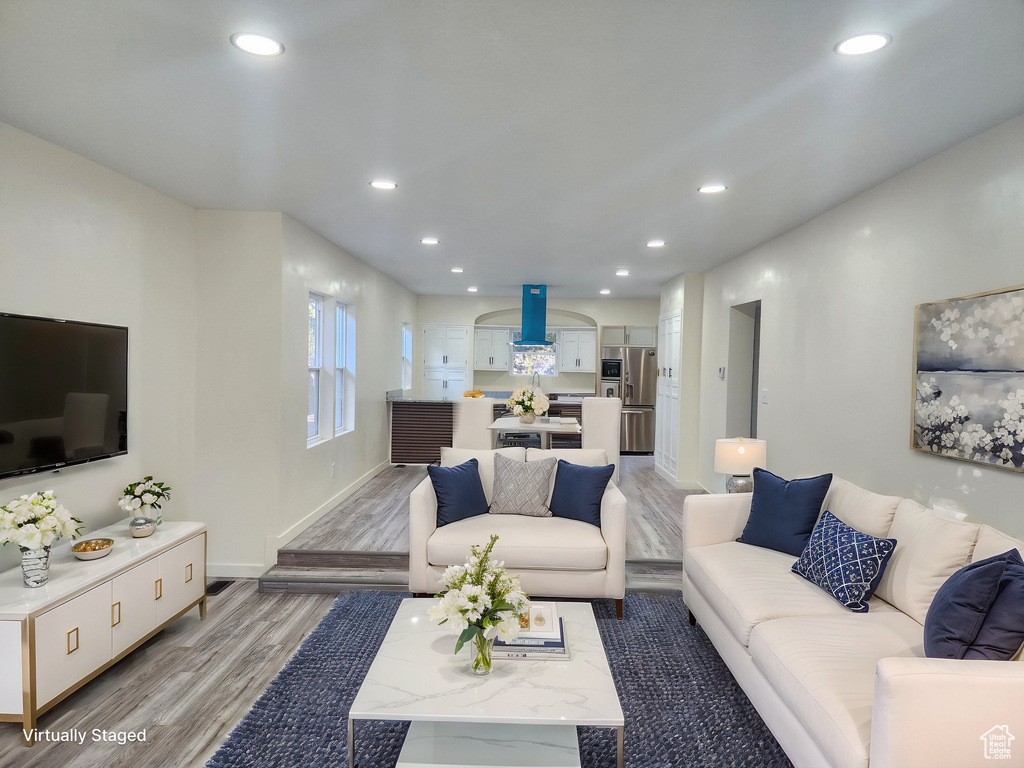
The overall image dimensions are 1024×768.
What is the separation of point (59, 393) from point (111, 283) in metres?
0.77

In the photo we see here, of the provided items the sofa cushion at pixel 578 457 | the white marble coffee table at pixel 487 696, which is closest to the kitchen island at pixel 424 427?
the sofa cushion at pixel 578 457

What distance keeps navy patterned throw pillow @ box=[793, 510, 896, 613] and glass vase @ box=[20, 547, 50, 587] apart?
11.2ft

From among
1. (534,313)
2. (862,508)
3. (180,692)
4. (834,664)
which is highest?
(534,313)

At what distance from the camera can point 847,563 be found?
99.7 inches

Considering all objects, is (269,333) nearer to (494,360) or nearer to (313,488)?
(313,488)

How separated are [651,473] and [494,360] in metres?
3.40

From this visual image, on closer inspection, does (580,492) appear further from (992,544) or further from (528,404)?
(992,544)

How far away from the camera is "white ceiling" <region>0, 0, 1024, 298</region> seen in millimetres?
→ 1793

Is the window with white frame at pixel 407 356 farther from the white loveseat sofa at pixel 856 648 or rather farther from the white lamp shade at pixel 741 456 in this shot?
the white loveseat sofa at pixel 856 648

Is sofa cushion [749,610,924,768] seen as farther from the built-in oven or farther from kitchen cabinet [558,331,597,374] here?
kitchen cabinet [558,331,597,374]

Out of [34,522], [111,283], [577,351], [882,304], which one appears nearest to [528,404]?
[882,304]

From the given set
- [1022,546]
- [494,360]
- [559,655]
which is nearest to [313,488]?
[559,655]

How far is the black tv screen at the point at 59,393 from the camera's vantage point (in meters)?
2.64

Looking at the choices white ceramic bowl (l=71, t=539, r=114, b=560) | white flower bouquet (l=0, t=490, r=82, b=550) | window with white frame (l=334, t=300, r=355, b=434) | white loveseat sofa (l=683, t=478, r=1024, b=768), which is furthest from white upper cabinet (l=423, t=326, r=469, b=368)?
white flower bouquet (l=0, t=490, r=82, b=550)
